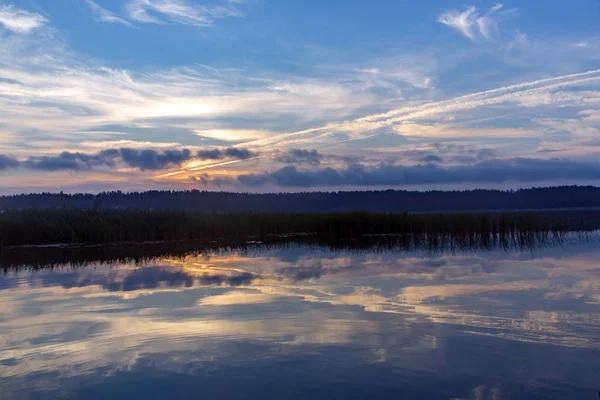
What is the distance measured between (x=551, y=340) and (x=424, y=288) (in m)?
4.31

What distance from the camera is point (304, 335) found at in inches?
307

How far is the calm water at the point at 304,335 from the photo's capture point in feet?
19.4

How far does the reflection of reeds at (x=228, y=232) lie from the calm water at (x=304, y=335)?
628 cm

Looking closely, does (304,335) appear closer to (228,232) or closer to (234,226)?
→ (228,232)

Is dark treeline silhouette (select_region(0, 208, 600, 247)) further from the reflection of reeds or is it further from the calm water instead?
the calm water

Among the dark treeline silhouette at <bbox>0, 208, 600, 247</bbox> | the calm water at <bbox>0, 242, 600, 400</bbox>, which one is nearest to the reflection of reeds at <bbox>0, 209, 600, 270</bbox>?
the dark treeline silhouette at <bbox>0, 208, 600, 247</bbox>

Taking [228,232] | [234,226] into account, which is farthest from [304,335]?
[234,226]

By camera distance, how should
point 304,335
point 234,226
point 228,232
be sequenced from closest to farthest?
point 304,335 < point 228,232 < point 234,226

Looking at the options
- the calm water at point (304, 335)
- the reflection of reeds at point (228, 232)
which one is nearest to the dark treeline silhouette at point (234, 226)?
the reflection of reeds at point (228, 232)

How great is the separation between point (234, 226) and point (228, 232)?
0.42 metres

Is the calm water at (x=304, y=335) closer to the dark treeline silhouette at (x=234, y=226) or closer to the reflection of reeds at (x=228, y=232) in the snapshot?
the reflection of reeds at (x=228, y=232)

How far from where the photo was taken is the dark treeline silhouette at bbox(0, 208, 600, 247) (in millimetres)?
22734

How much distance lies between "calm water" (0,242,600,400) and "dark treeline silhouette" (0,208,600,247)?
9.25 meters

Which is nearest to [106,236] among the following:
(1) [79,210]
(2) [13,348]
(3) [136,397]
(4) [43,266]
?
(1) [79,210]
